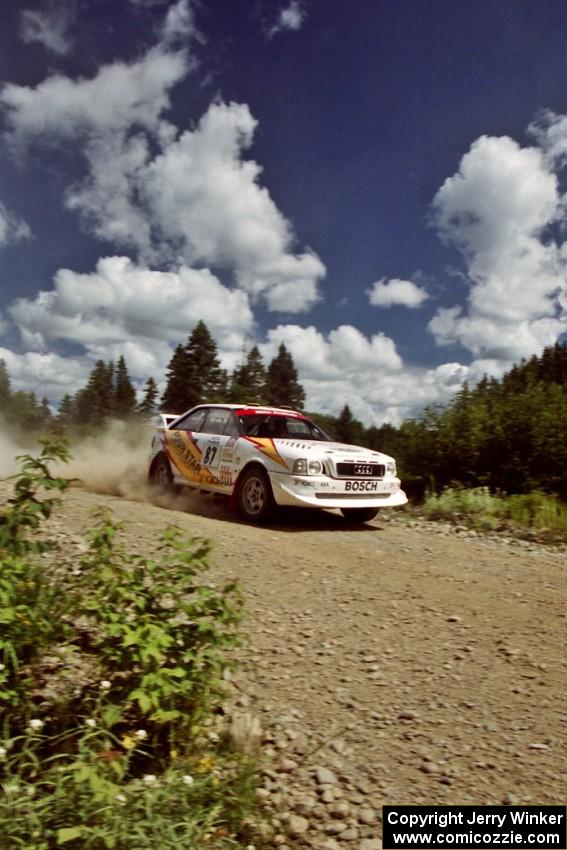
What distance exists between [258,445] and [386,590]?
3.39m

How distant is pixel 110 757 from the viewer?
2.73m

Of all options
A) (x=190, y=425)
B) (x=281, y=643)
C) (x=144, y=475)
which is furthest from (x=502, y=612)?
(x=144, y=475)

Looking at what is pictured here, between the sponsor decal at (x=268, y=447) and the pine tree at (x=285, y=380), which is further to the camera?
the pine tree at (x=285, y=380)

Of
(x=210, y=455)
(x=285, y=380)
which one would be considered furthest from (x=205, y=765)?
(x=285, y=380)

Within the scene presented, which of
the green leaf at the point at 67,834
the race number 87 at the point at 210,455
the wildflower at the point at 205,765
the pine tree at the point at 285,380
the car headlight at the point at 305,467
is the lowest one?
the wildflower at the point at 205,765

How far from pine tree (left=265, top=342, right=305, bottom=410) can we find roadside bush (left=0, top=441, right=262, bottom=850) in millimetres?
66517

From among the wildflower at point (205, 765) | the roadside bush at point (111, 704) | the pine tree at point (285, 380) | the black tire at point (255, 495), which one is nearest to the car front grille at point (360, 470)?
Result: the black tire at point (255, 495)

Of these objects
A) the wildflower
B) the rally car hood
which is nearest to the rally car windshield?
the rally car hood

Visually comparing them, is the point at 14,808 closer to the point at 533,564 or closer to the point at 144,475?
the point at 533,564

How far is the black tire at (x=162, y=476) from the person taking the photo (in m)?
10.0

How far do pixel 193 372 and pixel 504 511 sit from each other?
41.9 meters

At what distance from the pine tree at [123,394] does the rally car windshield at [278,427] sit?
6038 centimetres

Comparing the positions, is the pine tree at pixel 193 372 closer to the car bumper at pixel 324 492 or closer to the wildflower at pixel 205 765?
the car bumper at pixel 324 492

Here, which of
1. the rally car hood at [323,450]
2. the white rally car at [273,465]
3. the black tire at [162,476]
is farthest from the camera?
the black tire at [162,476]
